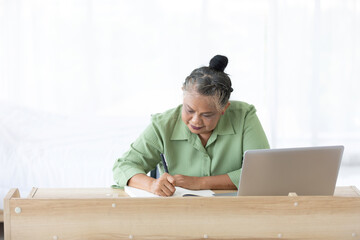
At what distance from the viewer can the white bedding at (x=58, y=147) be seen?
322 centimetres

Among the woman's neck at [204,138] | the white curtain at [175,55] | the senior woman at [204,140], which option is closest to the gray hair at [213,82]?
the senior woman at [204,140]

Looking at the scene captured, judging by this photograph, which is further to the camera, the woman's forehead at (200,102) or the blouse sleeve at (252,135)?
the blouse sleeve at (252,135)

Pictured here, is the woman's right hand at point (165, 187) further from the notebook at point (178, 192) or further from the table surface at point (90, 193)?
the table surface at point (90, 193)

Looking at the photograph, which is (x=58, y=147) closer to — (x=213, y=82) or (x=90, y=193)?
(x=90, y=193)

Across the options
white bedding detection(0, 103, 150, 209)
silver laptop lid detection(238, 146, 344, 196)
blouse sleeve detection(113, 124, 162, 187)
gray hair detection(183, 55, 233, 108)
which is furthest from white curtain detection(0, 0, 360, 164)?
silver laptop lid detection(238, 146, 344, 196)

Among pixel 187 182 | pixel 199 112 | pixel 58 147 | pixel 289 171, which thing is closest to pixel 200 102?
pixel 199 112

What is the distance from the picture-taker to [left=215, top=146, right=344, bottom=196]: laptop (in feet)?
5.57

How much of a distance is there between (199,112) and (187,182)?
9.5 inches

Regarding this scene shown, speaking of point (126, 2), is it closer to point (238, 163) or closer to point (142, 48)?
point (142, 48)

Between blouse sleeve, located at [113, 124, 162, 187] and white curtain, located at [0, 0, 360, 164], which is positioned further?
white curtain, located at [0, 0, 360, 164]

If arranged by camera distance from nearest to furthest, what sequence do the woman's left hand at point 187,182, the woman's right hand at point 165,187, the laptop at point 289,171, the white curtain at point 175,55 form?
the laptop at point 289,171
the woman's right hand at point 165,187
the woman's left hand at point 187,182
the white curtain at point 175,55

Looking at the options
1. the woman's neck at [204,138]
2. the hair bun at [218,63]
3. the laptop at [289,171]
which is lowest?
the laptop at [289,171]

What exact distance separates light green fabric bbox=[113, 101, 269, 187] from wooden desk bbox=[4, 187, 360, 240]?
620mm

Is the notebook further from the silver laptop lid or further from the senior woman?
the silver laptop lid
